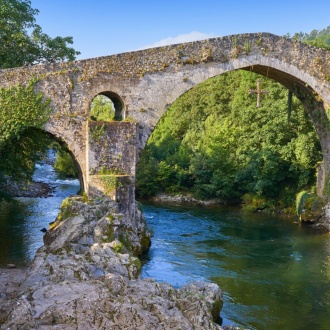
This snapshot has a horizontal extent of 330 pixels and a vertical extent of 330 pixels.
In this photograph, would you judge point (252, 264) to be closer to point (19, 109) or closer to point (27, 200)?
point (19, 109)

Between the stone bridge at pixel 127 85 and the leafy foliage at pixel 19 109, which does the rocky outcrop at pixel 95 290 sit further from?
the leafy foliage at pixel 19 109

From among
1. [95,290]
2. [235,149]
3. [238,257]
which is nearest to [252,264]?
[238,257]

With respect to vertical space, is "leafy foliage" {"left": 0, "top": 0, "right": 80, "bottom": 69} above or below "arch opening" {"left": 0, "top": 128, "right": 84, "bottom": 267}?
above

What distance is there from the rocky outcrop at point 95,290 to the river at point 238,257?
1280mm

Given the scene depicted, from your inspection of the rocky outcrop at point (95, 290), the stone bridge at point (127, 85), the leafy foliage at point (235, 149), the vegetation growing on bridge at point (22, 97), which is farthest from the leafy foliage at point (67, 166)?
the rocky outcrop at point (95, 290)

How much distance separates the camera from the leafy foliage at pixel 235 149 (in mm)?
21953

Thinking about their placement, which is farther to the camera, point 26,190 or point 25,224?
point 26,190

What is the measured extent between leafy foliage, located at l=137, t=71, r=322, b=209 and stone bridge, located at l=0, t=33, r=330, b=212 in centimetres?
700

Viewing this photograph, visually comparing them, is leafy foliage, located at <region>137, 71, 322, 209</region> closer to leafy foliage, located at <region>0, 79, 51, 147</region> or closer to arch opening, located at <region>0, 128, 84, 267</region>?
arch opening, located at <region>0, 128, 84, 267</region>

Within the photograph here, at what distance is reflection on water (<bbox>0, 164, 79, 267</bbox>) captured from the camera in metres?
13.0

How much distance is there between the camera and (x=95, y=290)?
7.58 m

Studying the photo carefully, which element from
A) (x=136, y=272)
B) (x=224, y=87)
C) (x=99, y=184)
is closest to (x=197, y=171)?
(x=224, y=87)

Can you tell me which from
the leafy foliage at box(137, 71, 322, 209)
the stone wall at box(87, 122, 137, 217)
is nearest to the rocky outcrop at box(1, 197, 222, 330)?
the stone wall at box(87, 122, 137, 217)

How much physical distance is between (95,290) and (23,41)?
11.4 m
